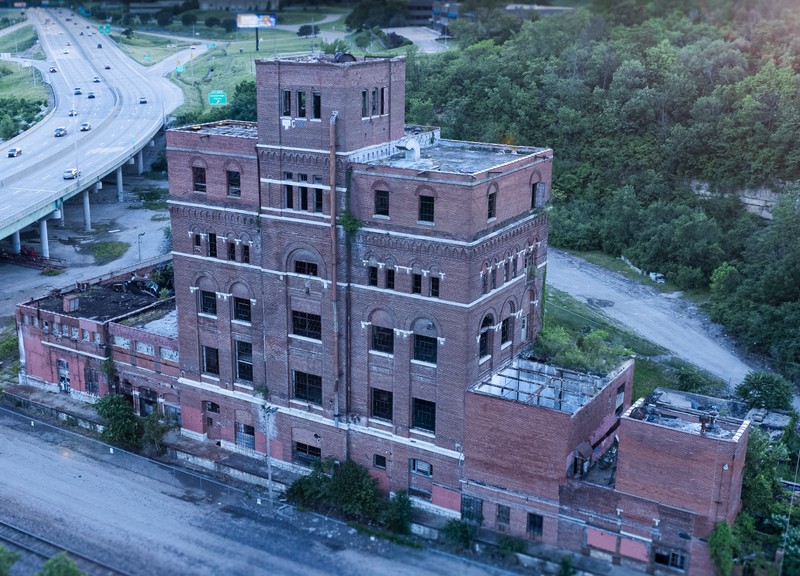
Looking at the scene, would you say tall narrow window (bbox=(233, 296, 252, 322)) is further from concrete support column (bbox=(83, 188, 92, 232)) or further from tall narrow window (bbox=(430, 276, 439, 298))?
concrete support column (bbox=(83, 188, 92, 232))

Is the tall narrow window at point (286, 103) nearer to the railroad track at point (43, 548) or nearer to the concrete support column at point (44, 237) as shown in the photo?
the railroad track at point (43, 548)

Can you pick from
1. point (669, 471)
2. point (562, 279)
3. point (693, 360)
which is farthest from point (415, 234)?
point (562, 279)

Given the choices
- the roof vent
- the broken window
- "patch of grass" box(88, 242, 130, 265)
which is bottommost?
"patch of grass" box(88, 242, 130, 265)

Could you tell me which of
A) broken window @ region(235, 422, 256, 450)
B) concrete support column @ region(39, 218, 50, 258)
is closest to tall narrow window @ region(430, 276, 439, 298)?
broken window @ region(235, 422, 256, 450)

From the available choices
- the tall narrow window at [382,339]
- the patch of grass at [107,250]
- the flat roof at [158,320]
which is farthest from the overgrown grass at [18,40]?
the tall narrow window at [382,339]

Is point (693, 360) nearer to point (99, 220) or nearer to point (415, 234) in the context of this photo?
point (415, 234)

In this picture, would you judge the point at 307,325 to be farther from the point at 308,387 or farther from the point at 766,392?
the point at 766,392
